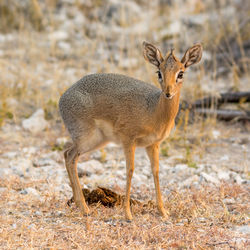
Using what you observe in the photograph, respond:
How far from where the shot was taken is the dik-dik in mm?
4613

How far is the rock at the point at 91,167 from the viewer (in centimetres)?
615

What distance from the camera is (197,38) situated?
12.0 m

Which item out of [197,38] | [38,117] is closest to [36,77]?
[38,117]

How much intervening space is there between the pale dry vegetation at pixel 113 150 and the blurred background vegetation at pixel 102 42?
0.11 feet

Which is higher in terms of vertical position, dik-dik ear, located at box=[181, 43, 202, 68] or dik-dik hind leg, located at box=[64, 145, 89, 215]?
dik-dik ear, located at box=[181, 43, 202, 68]

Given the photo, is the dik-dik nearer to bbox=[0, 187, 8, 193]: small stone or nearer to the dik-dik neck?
the dik-dik neck

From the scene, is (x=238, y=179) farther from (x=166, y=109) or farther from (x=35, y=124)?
(x=35, y=124)

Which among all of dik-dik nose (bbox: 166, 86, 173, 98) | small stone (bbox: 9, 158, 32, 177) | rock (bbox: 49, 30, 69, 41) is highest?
dik-dik nose (bbox: 166, 86, 173, 98)

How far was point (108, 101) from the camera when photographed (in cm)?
490

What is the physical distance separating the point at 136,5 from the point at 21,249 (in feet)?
39.1

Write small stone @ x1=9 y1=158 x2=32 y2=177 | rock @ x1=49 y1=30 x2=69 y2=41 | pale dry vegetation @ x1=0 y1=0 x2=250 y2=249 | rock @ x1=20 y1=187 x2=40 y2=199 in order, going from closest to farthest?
pale dry vegetation @ x1=0 y1=0 x2=250 y2=249, rock @ x1=20 y1=187 x2=40 y2=199, small stone @ x1=9 y1=158 x2=32 y2=177, rock @ x1=49 y1=30 x2=69 y2=41

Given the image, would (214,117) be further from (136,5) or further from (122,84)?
(136,5)

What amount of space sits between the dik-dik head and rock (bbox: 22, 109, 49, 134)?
11.4 ft

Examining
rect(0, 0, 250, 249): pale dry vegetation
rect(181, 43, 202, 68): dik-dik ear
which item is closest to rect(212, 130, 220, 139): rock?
rect(0, 0, 250, 249): pale dry vegetation
